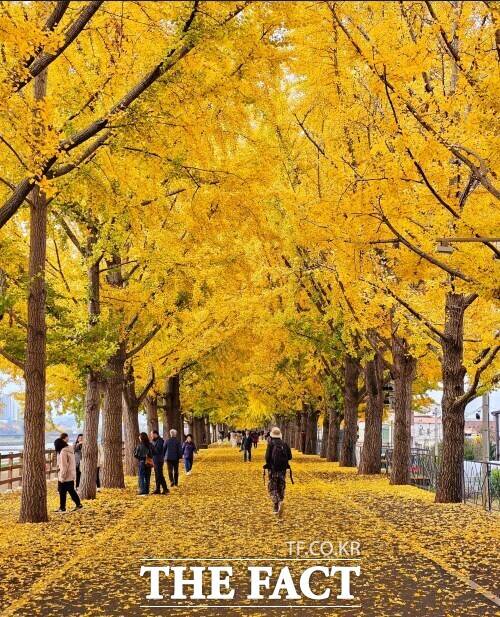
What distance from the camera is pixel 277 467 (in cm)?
1697

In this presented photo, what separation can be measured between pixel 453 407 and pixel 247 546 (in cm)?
832

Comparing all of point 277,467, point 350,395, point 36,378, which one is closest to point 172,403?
point 350,395

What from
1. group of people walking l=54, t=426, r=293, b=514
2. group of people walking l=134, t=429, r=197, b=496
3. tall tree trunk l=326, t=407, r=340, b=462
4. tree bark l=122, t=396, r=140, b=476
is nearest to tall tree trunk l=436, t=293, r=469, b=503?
group of people walking l=54, t=426, r=293, b=514

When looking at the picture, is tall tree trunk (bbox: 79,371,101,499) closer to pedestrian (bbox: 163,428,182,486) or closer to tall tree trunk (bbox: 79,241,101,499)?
tall tree trunk (bbox: 79,241,101,499)

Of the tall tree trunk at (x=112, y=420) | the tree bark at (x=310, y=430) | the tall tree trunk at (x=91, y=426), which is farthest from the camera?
the tree bark at (x=310, y=430)

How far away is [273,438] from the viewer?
56.5 ft

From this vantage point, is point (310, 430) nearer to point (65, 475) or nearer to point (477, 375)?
point (477, 375)

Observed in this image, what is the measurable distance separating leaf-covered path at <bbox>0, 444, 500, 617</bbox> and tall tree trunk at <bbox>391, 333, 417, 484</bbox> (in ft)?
8.82

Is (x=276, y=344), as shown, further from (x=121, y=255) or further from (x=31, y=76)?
(x=31, y=76)

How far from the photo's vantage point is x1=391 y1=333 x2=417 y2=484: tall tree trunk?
24.8 metres

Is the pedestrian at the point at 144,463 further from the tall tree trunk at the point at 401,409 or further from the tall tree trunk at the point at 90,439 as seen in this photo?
the tall tree trunk at the point at 401,409

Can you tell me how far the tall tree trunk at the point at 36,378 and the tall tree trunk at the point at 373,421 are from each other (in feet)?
49.6

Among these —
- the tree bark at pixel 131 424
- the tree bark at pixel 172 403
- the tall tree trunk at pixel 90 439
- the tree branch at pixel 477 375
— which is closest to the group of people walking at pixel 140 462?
the tall tree trunk at pixel 90 439

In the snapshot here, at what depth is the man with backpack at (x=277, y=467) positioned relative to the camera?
16.7 meters
